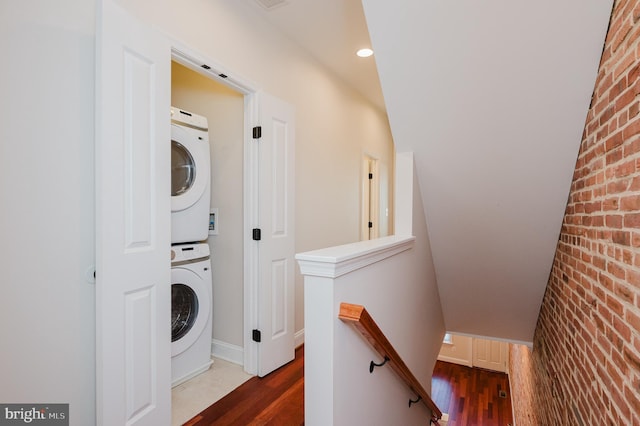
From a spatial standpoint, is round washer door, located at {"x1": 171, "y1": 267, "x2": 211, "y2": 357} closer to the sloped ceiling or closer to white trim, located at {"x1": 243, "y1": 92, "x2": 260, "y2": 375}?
white trim, located at {"x1": 243, "y1": 92, "x2": 260, "y2": 375}

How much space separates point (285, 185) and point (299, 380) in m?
1.52

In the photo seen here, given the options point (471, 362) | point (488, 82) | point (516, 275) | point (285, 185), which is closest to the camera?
point (488, 82)

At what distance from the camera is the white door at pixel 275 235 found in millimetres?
2432

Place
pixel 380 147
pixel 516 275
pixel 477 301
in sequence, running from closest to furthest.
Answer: pixel 516 275
pixel 477 301
pixel 380 147

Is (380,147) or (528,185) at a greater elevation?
(380,147)

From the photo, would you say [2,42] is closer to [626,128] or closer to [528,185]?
[626,128]

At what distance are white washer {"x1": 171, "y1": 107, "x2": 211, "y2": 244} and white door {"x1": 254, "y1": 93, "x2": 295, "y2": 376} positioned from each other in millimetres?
448

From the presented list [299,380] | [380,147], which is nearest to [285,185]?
[299,380]

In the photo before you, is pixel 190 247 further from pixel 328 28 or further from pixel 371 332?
pixel 328 28

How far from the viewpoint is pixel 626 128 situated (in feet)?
3.92

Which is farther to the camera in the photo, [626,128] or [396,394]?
[396,394]

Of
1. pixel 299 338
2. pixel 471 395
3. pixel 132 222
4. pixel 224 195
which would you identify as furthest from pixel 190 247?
pixel 471 395

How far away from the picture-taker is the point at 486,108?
6.26ft

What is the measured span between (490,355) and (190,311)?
6293 millimetres
